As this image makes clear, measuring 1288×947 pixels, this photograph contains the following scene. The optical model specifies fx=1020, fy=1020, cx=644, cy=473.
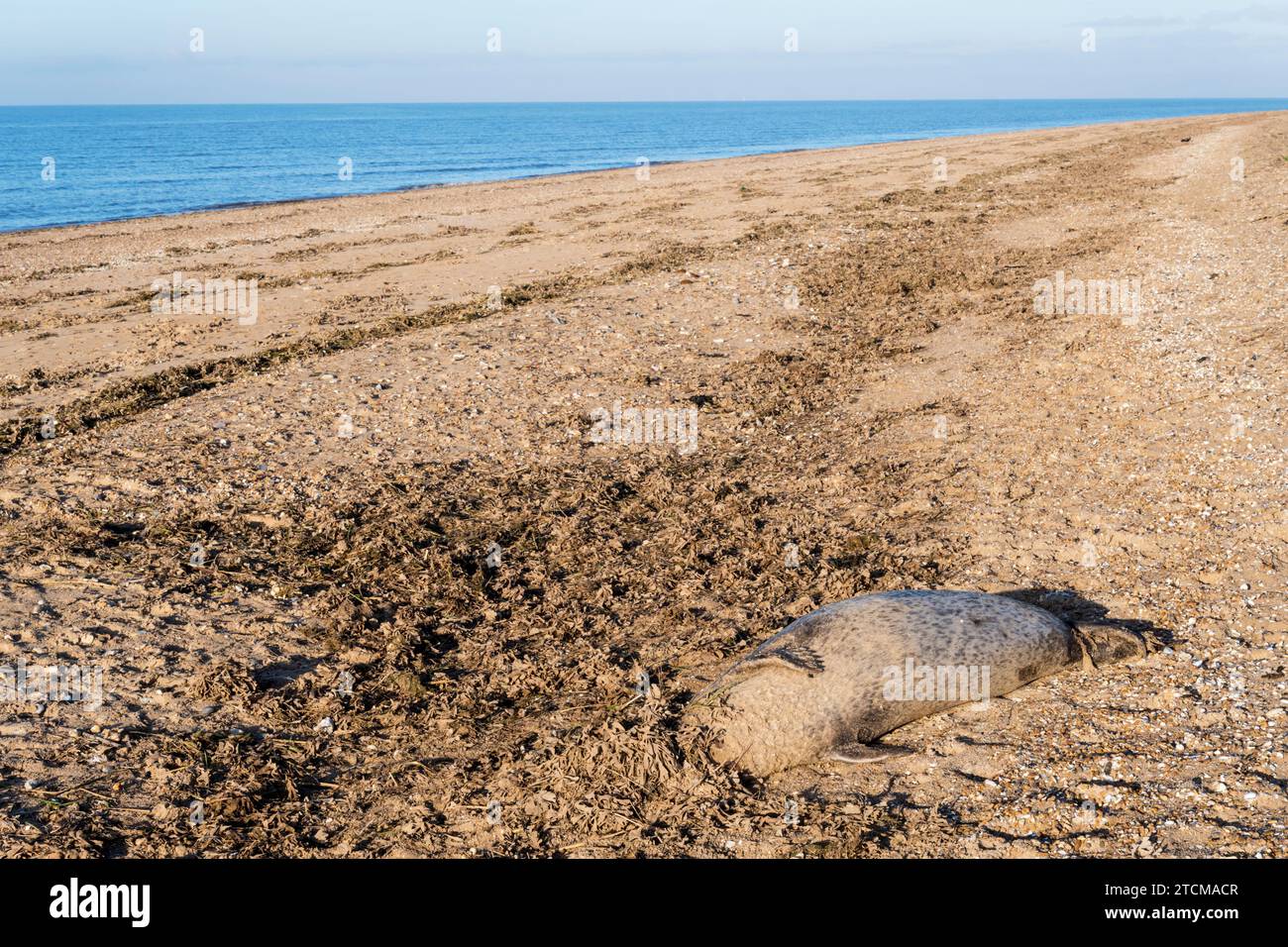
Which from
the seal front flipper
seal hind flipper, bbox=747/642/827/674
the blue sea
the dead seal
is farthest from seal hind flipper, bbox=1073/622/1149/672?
the blue sea

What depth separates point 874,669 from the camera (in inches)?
211

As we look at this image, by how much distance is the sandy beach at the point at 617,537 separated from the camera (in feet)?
15.5

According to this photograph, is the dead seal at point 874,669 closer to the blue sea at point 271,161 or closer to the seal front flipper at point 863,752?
the seal front flipper at point 863,752

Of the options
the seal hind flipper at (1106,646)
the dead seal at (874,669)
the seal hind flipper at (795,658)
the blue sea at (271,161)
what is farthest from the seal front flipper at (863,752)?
the blue sea at (271,161)

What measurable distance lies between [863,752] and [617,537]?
3022 millimetres

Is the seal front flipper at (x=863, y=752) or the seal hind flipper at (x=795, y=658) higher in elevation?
the seal hind flipper at (x=795, y=658)

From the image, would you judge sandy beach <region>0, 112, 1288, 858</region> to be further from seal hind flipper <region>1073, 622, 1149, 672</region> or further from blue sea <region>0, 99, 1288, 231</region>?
blue sea <region>0, 99, 1288, 231</region>

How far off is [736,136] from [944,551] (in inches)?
3036

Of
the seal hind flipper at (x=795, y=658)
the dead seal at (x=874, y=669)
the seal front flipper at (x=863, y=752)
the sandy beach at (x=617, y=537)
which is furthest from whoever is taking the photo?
the seal hind flipper at (x=795, y=658)

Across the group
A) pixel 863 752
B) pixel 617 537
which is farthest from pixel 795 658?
pixel 617 537

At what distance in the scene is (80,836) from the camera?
450 centimetres

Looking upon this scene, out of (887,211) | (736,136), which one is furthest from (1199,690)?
(736,136)

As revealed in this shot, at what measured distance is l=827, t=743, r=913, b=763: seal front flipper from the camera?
16.4 feet

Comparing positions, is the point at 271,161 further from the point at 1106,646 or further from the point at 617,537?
the point at 1106,646
